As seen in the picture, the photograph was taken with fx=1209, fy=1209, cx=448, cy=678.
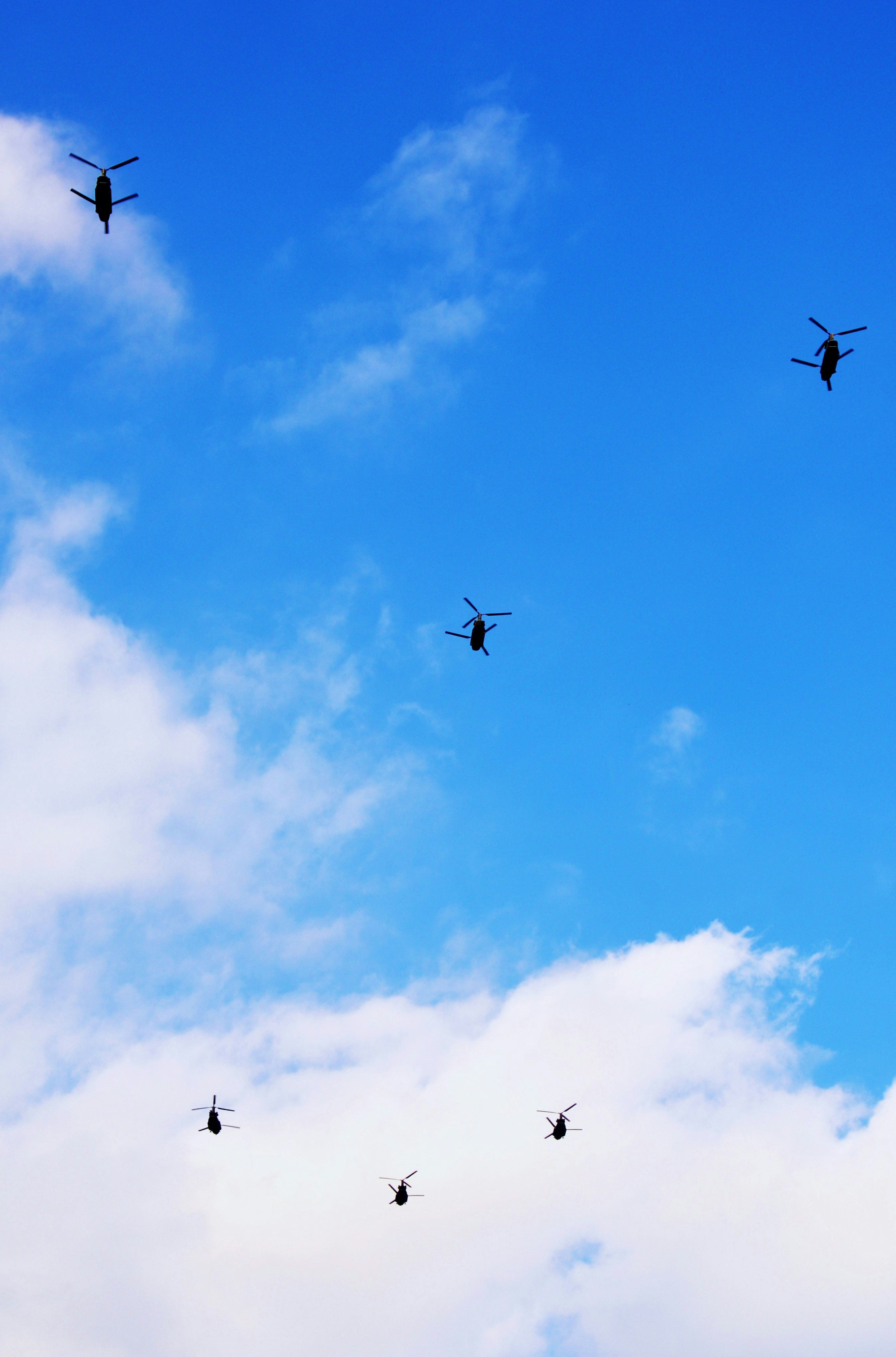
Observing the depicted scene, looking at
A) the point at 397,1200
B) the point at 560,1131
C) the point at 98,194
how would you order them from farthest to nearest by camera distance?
the point at 397,1200 < the point at 560,1131 < the point at 98,194

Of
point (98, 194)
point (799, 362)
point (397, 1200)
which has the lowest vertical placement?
point (397, 1200)

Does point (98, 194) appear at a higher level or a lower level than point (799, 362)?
higher

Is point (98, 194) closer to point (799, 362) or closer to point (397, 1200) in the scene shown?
point (799, 362)

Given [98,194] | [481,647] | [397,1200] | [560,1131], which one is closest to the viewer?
[98,194]

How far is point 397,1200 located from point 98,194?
317 ft

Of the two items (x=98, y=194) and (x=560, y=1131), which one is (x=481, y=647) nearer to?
(x=98, y=194)

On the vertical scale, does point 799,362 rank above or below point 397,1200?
above

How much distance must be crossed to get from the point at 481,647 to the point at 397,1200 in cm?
6410

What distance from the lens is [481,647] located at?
3287 inches

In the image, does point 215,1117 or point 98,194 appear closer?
point 98,194

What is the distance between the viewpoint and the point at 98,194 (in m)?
57.6

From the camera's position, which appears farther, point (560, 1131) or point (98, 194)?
point (560, 1131)

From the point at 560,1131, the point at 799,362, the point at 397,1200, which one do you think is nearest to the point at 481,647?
the point at 799,362

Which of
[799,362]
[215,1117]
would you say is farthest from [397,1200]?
[799,362]
